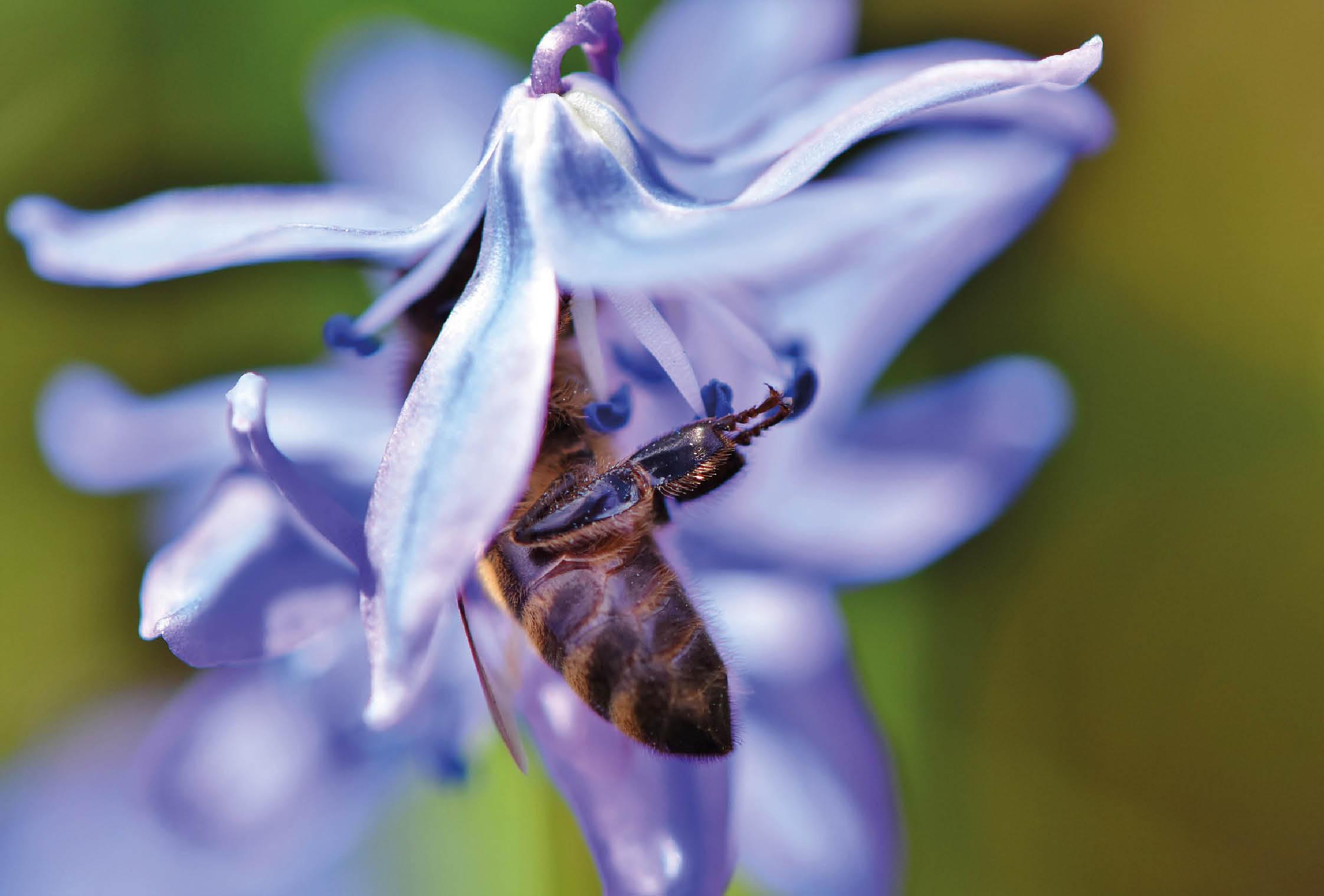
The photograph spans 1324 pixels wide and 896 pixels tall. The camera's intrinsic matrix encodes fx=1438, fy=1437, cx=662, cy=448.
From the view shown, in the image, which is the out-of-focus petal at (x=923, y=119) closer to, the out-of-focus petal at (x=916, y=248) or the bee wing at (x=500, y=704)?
the out-of-focus petal at (x=916, y=248)

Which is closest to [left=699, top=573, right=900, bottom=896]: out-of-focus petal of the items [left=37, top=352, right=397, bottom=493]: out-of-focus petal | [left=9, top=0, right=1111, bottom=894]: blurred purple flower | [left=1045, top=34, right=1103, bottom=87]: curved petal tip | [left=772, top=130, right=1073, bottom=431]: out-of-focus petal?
[left=9, top=0, right=1111, bottom=894]: blurred purple flower

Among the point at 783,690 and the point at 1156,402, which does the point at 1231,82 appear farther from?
the point at 783,690

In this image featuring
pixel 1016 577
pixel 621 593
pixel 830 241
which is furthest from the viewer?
pixel 1016 577

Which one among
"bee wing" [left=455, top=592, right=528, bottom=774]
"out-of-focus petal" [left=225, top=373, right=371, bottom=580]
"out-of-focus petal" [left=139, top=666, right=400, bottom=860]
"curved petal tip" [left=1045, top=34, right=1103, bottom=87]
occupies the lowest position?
"out-of-focus petal" [left=139, top=666, right=400, bottom=860]

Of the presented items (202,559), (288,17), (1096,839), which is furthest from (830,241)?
(288,17)

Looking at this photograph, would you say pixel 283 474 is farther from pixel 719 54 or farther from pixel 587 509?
pixel 719 54

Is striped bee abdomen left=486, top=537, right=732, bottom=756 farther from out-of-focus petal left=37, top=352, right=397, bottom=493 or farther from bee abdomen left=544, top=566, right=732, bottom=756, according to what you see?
out-of-focus petal left=37, top=352, right=397, bottom=493
